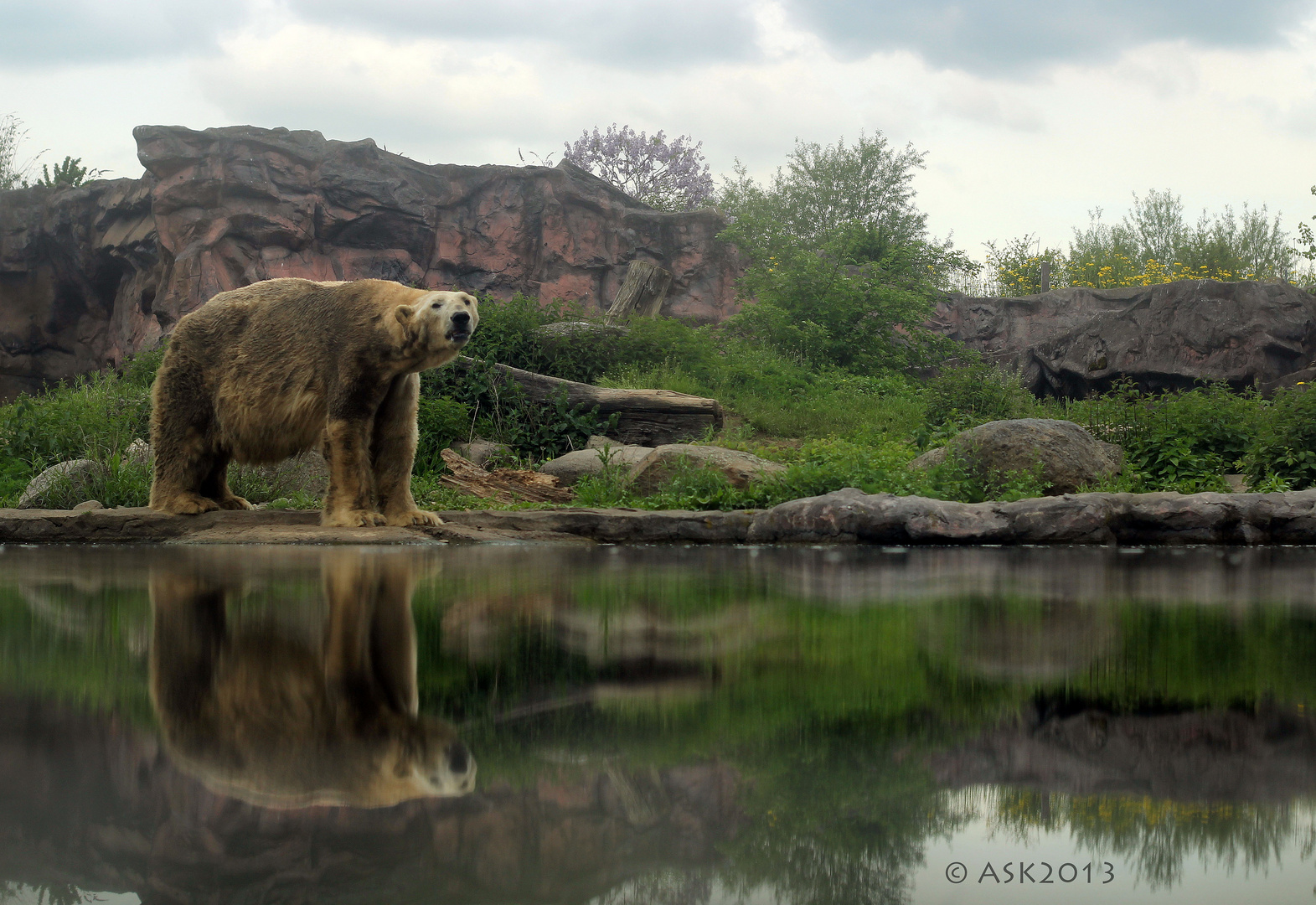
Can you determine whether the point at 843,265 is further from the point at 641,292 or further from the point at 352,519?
the point at 352,519

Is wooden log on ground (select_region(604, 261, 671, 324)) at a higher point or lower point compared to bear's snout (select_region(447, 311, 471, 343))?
higher

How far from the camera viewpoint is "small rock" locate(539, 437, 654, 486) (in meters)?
10.1

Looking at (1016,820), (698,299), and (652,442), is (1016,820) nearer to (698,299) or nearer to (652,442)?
(652,442)

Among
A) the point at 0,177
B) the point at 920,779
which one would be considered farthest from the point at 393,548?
the point at 0,177

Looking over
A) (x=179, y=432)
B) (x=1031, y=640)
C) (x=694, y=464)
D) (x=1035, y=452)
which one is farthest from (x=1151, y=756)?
(x=1035, y=452)

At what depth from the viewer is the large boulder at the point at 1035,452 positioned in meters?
9.14

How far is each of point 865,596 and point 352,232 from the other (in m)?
20.7

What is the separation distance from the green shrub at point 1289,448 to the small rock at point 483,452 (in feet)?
24.4

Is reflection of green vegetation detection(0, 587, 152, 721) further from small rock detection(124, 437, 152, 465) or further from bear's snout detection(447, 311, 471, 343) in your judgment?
small rock detection(124, 437, 152, 465)

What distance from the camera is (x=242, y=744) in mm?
1577

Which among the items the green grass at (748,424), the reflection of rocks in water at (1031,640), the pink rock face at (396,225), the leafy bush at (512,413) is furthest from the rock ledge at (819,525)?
the pink rock face at (396,225)

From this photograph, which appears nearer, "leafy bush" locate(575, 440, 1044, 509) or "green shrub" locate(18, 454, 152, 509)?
"leafy bush" locate(575, 440, 1044, 509)

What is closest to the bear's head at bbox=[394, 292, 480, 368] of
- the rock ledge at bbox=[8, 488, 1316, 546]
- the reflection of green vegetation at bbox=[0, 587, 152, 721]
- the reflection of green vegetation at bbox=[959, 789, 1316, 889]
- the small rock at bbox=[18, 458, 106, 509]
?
the rock ledge at bbox=[8, 488, 1316, 546]

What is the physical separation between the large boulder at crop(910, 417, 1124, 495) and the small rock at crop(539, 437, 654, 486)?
2755 millimetres
